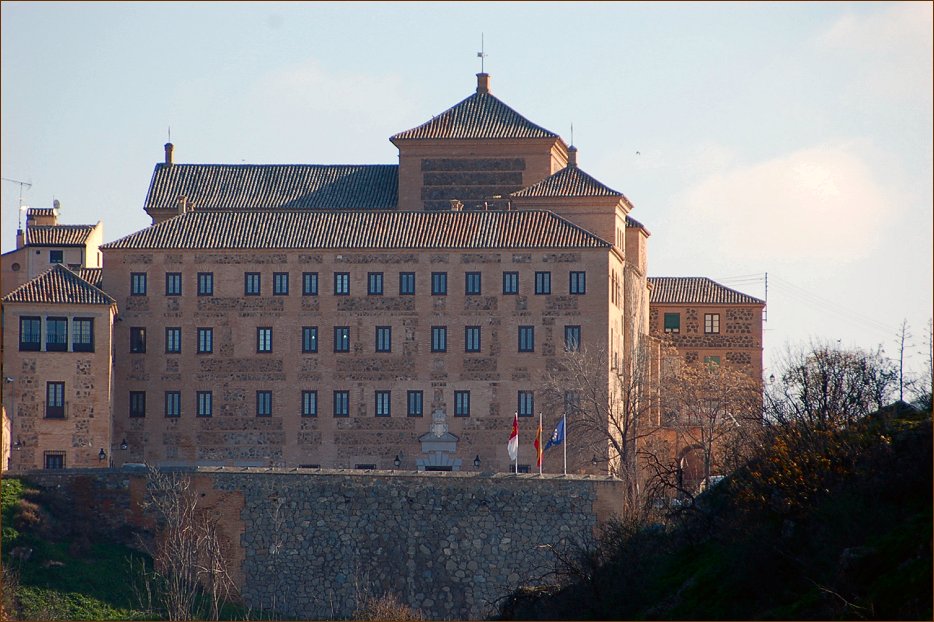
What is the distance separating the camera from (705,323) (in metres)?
70.8

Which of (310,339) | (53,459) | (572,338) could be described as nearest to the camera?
(53,459)

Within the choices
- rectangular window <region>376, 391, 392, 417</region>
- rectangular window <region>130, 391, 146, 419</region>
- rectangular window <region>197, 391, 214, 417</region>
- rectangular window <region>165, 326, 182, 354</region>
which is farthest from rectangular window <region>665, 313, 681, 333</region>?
rectangular window <region>130, 391, 146, 419</region>

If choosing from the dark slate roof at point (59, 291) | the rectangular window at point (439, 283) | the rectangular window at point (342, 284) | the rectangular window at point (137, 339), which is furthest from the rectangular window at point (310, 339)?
the dark slate roof at point (59, 291)

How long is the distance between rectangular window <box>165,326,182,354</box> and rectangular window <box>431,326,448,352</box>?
26.6ft

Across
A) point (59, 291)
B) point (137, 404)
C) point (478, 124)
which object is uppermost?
point (478, 124)

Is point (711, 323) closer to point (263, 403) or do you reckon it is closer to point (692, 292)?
point (692, 292)

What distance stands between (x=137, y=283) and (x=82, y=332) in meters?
3.17

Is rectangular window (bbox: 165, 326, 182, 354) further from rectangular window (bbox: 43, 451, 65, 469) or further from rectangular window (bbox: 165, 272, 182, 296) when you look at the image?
rectangular window (bbox: 43, 451, 65, 469)

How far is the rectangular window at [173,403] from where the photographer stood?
187ft

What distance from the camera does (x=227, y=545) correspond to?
160 ft

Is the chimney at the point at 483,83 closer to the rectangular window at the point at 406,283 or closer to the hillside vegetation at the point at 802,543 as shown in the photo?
the rectangular window at the point at 406,283

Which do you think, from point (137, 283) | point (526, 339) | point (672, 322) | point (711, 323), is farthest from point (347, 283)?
point (711, 323)

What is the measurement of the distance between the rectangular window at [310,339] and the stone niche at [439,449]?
4.60 metres

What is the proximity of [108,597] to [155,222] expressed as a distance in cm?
2160
